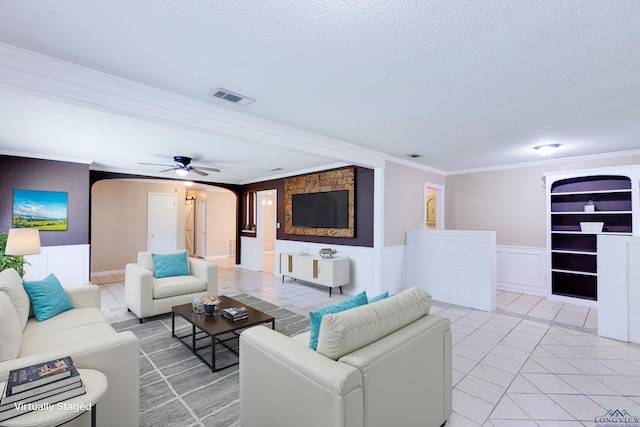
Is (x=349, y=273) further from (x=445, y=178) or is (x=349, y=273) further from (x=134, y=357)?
(x=134, y=357)

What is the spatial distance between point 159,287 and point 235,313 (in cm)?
159

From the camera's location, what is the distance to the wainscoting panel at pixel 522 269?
17.9ft

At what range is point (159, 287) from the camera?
4043mm

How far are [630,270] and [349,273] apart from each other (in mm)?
3749

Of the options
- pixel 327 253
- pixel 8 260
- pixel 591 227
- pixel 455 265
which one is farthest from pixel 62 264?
pixel 591 227

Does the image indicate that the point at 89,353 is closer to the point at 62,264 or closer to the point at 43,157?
the point at 62,264

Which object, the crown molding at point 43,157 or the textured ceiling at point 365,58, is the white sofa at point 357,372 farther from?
the crown molding at point 43,157

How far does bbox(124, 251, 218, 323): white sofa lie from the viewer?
3898 millimetres

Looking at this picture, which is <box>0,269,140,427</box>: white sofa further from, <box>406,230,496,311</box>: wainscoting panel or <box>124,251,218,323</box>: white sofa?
<box>406,230,496,311</box>: wainscoting panel

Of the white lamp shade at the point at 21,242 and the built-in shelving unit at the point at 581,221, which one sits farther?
the built-in shelving unit at the point at 581,221

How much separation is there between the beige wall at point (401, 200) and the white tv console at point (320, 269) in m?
0.91

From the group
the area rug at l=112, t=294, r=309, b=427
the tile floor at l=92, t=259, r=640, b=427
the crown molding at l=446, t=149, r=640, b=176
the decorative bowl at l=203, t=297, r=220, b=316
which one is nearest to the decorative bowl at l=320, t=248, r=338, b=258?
the tile floor at l=92, t=259, r=640, b=427

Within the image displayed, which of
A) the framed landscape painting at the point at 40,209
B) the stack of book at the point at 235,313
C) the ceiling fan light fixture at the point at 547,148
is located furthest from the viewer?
the framed landscape painting at the point at 40,209

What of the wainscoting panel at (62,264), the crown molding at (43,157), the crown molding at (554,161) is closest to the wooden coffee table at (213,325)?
the wainscoting panel at (62,264)
